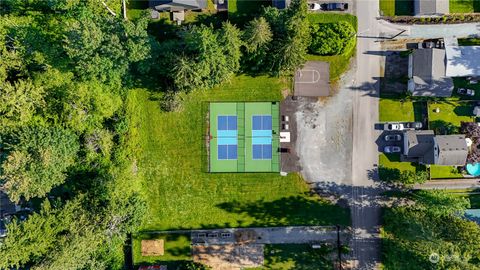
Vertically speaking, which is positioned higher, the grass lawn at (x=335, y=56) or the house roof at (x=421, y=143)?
the grass lawn at (x=335, y=56)

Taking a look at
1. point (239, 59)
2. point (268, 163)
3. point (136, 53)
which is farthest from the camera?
point (268, 163)

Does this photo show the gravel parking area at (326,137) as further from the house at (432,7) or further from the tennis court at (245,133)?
the house at (432,7)

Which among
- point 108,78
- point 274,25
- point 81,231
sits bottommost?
point 81,231

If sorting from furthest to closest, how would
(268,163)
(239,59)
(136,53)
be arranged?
(268,163)
(239,59)
(136,53)

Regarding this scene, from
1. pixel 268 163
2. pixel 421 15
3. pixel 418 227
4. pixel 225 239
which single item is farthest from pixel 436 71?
pixel 225 239

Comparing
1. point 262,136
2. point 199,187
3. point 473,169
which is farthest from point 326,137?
point 473,169

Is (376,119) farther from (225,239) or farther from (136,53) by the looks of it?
(136,53)
